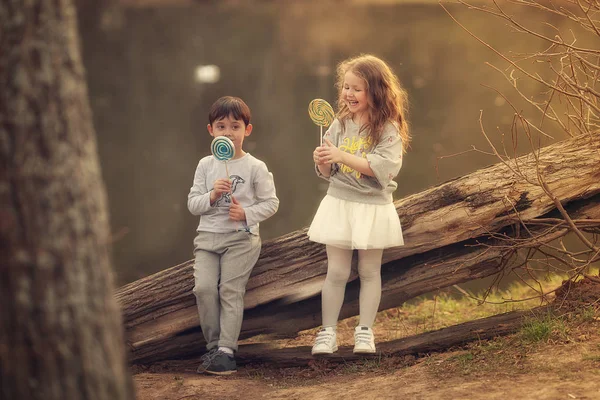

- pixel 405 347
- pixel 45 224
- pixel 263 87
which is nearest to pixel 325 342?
pixel 405 347

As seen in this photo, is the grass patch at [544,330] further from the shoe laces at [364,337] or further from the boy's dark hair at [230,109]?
the boy's dark hair at [230,109]

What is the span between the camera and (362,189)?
3590 mm

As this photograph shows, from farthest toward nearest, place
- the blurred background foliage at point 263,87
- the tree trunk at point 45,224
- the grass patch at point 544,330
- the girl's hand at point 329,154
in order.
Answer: the blurred background foliage at point 263,87
the girl's hand at point 329,154
the grass patch at point 544,330
the tree trunk at point 45,224

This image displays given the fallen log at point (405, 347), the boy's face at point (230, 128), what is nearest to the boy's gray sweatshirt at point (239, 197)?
the boy's face at point (230, 128)

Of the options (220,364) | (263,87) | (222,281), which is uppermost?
(263,87)

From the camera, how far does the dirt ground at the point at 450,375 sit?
9.83ft

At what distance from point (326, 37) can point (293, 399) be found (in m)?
13.7

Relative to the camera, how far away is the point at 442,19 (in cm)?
1691

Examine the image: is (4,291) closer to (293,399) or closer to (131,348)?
(293,399)

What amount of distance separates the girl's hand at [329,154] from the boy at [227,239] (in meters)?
0.34

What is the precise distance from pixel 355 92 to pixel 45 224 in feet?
6.56

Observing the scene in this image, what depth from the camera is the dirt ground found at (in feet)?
9.83

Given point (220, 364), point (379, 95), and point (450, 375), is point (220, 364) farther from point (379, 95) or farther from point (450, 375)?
point (379, 95)

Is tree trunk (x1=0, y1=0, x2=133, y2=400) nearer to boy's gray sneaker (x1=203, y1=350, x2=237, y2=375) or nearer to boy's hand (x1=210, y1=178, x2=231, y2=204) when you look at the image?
boy's hand (x1=210, y1=178, x2=231, y2=204)
